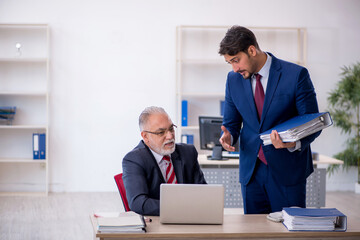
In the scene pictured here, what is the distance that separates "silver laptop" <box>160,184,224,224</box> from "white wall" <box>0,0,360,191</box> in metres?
4.56

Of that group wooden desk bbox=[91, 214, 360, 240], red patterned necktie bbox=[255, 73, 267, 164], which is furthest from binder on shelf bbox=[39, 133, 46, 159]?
wooden desk bbox=[91, 214, 360, 240]

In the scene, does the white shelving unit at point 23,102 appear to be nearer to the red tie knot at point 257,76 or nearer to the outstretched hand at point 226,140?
the outstretched hand at point 226,140

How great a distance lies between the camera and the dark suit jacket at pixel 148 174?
→ 2.53 m

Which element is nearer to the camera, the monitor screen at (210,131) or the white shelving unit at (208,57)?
the monitor screen at (210,131)

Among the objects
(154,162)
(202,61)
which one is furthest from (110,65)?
(154,162)

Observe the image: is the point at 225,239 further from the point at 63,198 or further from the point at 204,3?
the point at 204,3

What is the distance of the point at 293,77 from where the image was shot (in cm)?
268

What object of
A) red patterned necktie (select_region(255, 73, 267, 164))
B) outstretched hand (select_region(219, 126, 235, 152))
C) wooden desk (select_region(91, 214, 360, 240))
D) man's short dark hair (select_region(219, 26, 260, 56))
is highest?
man's short dark hair (select_region(219, 26, 260, 56))

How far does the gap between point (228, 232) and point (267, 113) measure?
0.80 metres

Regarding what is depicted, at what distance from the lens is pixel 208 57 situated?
680cm

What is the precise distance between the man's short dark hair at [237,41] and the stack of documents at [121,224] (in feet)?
3.33

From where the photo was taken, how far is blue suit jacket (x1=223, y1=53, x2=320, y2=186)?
2.66 m

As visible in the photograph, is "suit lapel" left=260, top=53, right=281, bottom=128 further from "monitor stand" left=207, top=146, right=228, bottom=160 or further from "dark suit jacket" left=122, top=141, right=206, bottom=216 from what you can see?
"monitor stand" left=207, top=146, right=228, bottom=160

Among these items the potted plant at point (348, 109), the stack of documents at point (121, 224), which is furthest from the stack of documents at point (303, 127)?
the potted plant at point (348, 109)
